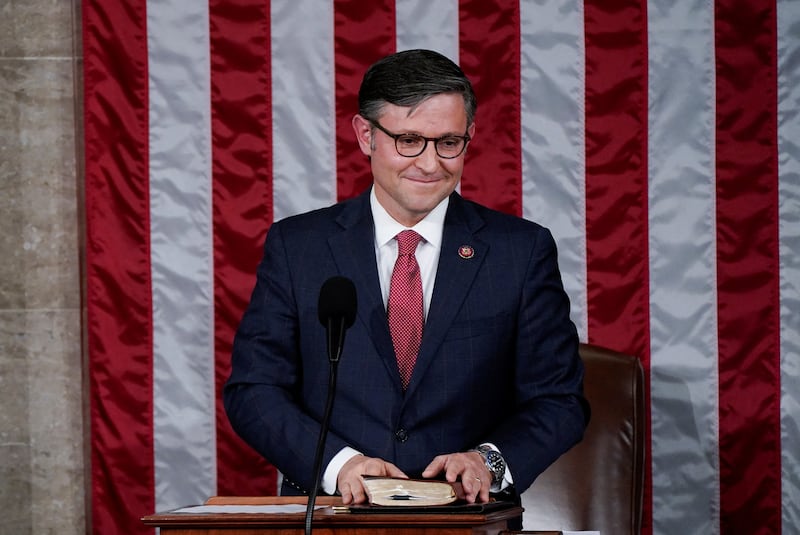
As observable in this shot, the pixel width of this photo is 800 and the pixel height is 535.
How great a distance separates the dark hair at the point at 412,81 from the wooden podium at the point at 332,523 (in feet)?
2.91

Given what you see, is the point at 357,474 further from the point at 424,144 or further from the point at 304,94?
the point at 304,94

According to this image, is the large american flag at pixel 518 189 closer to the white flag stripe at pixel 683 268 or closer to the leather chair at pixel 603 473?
the white flag stripe at pixel 683 268

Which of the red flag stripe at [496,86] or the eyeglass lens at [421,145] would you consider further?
the red flag stripe at [496,86]

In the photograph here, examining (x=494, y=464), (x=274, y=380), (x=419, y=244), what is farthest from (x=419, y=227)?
(x=494, y=464)

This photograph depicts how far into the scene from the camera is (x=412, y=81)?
6.70 ft

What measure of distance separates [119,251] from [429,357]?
1.53 m

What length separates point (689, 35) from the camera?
3.21 meters

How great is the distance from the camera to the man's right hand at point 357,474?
62.3 inches

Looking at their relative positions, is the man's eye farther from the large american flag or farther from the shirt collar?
the large american flag

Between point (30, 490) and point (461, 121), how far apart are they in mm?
2088

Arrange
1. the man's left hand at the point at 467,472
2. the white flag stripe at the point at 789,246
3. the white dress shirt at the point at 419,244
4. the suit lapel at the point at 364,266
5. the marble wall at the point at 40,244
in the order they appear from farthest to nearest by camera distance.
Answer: the marble wall at the point at 40,244
the white flag stripe at the point at 789,246
the white dress shirt at the point at 419,244
the suit lapel at the point at 364,266
the man's left hand at the point at 467,472

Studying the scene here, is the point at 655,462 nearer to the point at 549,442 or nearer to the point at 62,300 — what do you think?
the point at 549,442

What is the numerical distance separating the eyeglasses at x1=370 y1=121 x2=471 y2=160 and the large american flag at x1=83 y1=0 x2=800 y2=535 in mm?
1190

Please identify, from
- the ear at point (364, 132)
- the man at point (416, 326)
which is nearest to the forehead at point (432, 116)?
the man at point (416, 326)
